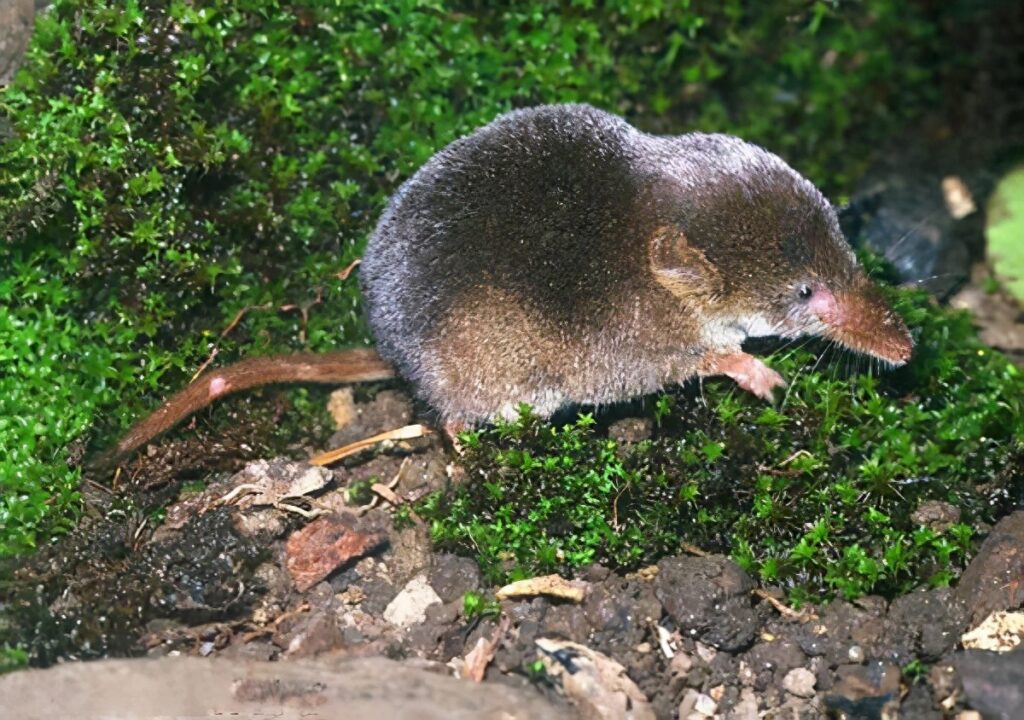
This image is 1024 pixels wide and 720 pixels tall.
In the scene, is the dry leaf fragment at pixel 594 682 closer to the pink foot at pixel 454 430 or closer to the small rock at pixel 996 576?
the pink foot at pixel 454 430

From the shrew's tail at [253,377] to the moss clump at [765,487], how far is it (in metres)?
0.53

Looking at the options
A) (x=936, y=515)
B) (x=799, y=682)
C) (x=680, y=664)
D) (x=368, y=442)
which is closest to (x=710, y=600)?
(x=680, y=664)

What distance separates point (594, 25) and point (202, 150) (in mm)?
1628

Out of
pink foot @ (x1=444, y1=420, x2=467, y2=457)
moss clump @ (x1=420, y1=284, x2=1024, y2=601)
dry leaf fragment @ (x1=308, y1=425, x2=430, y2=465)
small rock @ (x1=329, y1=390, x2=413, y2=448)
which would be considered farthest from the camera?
small rock @ (x1=329, y1=390, x2=413, y2=448)

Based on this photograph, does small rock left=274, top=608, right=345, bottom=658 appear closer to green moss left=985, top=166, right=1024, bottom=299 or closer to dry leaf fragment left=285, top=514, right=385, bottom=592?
dry leaf fragment left=285, top=514, right=385, bottom=592

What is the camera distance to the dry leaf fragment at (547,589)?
3.02 metres

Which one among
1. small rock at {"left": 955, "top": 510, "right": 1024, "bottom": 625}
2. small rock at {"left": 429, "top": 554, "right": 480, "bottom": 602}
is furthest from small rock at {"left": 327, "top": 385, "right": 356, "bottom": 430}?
small rock at {"left": 955, "top": 510, "right": 1024, "bottom": 625}

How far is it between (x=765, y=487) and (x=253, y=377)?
1620 mm

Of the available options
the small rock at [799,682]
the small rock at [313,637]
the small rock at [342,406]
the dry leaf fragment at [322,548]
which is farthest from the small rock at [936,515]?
the small rock at [342,406]

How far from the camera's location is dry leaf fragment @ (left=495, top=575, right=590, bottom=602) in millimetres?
3016

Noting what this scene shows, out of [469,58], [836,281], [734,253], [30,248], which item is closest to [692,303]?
[734,253]

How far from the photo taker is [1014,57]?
4.81 meters

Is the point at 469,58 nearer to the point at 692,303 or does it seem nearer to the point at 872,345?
the point at 692,303

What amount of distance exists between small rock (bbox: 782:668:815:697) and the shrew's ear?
1137 mm
